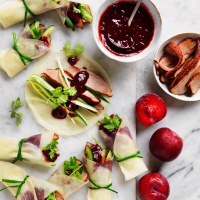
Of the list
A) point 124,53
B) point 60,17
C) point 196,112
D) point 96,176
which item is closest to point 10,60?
point 60,17

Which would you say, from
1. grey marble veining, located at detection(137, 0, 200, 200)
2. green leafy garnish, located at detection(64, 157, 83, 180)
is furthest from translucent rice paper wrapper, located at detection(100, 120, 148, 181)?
green leafy garnish, located at detection(64, 157, 83, 180)

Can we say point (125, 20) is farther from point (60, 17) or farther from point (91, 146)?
point (91, 146)

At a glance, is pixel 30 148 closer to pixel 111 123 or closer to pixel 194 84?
pixel 111 123

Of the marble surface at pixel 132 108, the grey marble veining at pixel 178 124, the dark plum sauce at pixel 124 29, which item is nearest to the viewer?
the dark plum sauce at pixel 124 29

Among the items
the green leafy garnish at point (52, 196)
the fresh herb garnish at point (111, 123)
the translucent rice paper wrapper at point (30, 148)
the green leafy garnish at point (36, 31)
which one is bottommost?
the green leafy garnish at point (52, 196)

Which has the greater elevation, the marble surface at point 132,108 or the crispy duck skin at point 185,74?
the crispy duck skin at point 185,74

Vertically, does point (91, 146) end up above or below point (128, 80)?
below

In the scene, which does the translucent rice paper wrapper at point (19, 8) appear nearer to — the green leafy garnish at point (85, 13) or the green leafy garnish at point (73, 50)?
the green leafy garnish at point (85, 13)

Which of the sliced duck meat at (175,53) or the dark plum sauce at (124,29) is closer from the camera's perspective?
the dark plum sauce at (124,29)

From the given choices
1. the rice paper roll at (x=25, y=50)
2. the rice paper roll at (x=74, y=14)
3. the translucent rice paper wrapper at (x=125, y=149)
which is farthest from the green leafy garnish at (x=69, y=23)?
the translucent rice paper wrapper at (x=125, y=149)
